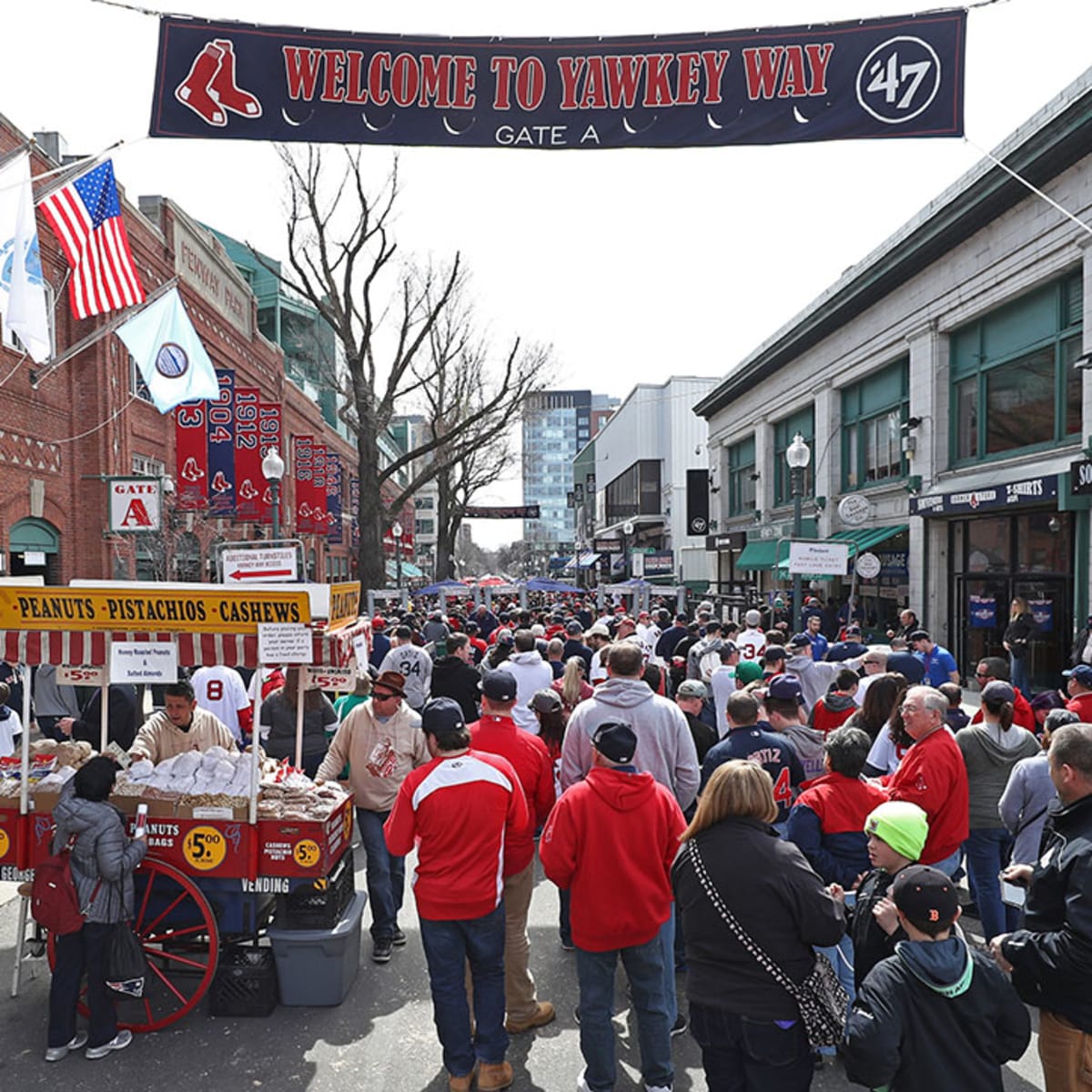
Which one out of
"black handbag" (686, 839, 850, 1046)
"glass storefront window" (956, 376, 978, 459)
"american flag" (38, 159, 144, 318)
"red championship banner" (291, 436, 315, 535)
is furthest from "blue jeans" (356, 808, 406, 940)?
"red championship banner" (291, 436, 315, 535)

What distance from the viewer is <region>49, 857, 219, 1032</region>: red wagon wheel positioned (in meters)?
4.94

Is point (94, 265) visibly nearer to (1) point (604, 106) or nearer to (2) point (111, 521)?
(1) point (604, 106)

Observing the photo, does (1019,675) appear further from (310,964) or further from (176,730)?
(176,730)

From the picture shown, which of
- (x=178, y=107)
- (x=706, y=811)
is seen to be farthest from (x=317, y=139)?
(x=706, y=811)

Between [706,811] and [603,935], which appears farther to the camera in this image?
[603,935]

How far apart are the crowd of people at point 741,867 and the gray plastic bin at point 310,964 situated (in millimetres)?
755

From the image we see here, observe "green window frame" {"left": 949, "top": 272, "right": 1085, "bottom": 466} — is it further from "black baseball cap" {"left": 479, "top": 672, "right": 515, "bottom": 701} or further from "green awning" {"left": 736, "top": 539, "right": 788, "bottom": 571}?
"black baseball cap" {"left": 479, "top": 672, "right": 515, "bottom": 701}

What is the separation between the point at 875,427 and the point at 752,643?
1389 centimetres

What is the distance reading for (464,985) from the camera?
14.2 ft

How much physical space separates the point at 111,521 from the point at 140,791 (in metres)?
16.6

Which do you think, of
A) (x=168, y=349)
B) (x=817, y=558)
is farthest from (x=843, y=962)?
(x=168, y=349)

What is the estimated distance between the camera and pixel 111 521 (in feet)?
64.8

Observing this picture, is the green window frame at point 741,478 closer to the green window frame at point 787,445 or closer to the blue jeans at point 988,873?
the green window frame at point 787,445

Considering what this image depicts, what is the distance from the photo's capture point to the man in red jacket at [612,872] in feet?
12.9
